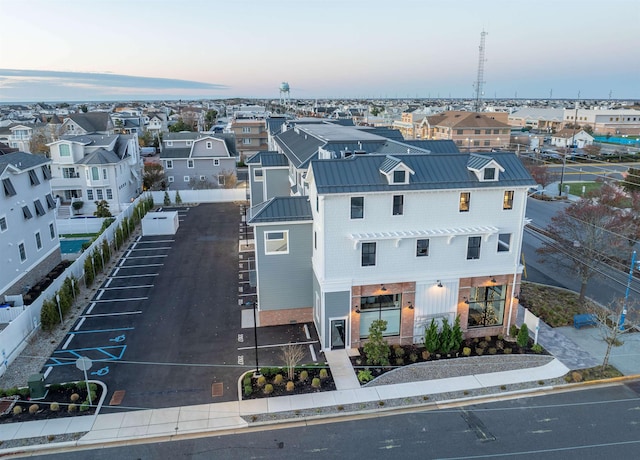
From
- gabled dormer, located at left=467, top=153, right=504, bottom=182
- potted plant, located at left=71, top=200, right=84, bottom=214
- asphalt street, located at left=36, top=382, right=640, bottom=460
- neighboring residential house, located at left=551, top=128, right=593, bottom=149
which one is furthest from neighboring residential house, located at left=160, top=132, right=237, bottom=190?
neighboring residential house, located at left=551, top=128, right=593, bottom=149

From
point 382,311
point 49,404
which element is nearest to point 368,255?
point 382,311

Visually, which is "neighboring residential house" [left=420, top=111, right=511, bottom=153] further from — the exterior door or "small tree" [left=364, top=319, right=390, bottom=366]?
"small tree" [left=364, top=319, right=390, bottom=366]

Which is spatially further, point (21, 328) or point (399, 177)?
point (21, 328)

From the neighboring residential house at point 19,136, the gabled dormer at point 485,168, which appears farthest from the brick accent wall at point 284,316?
the neighboring residential house at point 19,136

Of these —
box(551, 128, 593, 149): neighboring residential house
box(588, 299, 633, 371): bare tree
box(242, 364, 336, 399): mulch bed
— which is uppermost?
box(551, 128, 593, 149): neighboring residential house

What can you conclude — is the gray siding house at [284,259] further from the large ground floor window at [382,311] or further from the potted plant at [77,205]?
the potted plant at [77,205]

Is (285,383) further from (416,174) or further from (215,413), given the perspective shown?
(416,174)
